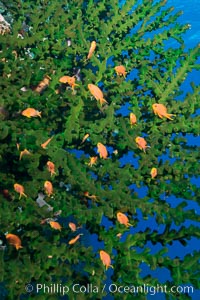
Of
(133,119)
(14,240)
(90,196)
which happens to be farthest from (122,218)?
(133,119)

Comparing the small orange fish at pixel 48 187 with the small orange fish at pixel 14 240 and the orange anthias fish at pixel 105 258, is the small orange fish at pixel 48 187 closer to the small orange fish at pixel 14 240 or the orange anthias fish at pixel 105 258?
the small orange fish at pixel 14 240

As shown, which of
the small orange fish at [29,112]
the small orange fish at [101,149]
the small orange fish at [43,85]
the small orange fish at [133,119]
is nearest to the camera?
the small orange fish at [29,112]

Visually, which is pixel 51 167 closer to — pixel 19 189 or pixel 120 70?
pixel 19 189

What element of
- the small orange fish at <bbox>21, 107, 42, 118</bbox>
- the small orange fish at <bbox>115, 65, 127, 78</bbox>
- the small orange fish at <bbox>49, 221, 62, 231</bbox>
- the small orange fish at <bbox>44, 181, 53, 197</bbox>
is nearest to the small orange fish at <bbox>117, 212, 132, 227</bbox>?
the small orange fish at <bbox>49, 221, 62, 231</bbox>

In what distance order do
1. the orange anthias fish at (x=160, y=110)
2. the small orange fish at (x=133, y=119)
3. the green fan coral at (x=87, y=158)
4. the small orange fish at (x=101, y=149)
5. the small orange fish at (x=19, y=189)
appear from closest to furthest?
1. the green fan coral at (x=87, y=158)
2. the small orange fish at (x=19, y=189)
3. the small orange fish at (x=101, y=149)
4. the small orange fish at (x=133, y=119)
5. the orange anthias fish at (x=160, y=110)

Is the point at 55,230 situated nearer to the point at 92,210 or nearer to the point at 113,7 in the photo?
the point at 92,210

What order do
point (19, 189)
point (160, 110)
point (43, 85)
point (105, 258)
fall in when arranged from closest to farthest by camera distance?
point (105, 258) < point (19, 189) < point (160, 110) < point (43, 85)

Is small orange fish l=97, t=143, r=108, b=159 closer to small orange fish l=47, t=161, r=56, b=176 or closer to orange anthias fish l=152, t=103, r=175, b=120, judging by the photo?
small orange fish l=47, t=161, r=56, b=176

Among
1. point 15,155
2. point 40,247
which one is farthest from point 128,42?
point 40,247

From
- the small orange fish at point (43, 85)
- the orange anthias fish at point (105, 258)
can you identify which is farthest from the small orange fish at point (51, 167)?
the small orange fish at point (43, 85)
